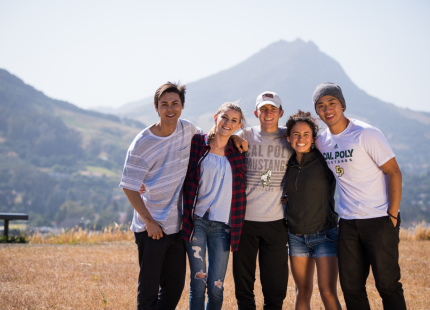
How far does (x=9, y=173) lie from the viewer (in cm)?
9962

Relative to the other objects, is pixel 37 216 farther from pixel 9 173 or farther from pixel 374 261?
pixel 374 261

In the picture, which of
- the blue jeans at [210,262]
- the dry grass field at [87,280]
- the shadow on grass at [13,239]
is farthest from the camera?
the shadow on grass at [13,239]

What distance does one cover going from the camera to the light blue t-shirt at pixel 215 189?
10.8 feet

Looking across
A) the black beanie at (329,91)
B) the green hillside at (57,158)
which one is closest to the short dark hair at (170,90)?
the black beanie at (329,91)

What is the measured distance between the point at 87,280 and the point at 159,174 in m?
3.27

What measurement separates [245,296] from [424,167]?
587ft

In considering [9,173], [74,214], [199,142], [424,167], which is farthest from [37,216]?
[424,167]

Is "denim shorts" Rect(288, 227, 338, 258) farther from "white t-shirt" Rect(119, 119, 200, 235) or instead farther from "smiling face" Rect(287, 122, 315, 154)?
"white t-shirt" Rect(119, 119, 200, 235)

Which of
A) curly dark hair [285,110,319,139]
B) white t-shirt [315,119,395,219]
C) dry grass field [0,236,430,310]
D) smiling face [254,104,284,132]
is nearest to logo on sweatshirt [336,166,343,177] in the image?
white t-shirt [315,119,395,219]

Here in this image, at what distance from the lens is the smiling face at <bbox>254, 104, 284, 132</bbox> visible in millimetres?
3663

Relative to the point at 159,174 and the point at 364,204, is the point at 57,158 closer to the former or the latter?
the point at 159,174

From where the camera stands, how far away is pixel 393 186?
124 inches

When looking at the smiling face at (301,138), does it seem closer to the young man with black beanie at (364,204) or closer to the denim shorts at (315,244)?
the young man with black beanie at (364,204)

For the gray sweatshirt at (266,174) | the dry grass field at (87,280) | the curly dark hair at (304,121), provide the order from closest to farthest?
1. the gray sweatshirt at (266,174)
2. the curly dark hair at (304,121)
3. the dry grass field at (87,280)
